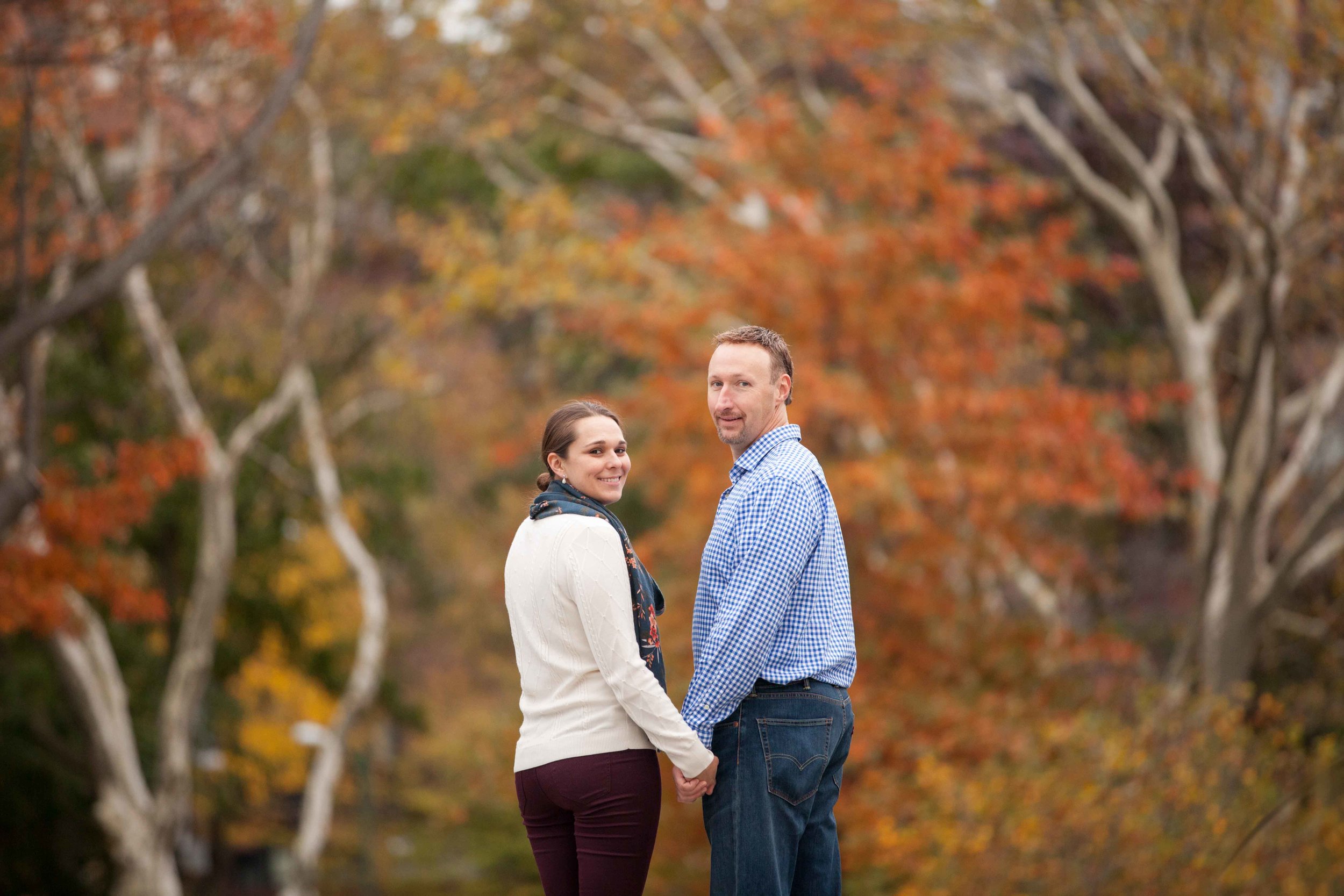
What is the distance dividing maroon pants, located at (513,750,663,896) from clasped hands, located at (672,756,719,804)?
0.05 m

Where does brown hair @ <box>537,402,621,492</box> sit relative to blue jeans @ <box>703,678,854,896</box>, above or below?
above

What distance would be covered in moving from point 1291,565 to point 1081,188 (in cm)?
383

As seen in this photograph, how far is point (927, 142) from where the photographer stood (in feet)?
34.2

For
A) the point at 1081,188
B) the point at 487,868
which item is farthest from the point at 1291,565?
the point at 487,868

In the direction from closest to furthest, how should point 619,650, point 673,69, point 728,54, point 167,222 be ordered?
point 619,650 → point 167,222 → point 673,69 → point 728,54

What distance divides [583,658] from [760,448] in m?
0.63

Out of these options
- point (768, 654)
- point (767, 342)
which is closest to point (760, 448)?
point (767, 342)

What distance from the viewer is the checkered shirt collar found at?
2.88 meters

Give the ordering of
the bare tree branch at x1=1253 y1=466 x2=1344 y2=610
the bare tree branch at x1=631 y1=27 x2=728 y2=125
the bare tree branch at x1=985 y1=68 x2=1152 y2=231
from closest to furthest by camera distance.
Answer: the bare tree branch at x1=1253 y1=466 x2=1344 y2=610 < the bare tree branch at x1=985 y1=68 x2=1152 y2=231 < the bare tree branch at x1=631 y1=27 x2=728 y2=125

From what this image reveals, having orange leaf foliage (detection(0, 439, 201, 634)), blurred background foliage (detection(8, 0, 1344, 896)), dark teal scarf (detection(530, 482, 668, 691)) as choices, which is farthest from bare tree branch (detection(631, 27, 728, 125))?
dark teal scarf (detection(530, 482, 668, 691))

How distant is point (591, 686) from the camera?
266cm

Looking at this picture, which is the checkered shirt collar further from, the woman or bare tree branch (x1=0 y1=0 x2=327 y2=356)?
bare tree branch (x1=0 y1=0 x2=327 y2=356)

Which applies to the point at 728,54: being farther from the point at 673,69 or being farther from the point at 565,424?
the point at 565,424

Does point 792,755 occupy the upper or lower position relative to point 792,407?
lower
